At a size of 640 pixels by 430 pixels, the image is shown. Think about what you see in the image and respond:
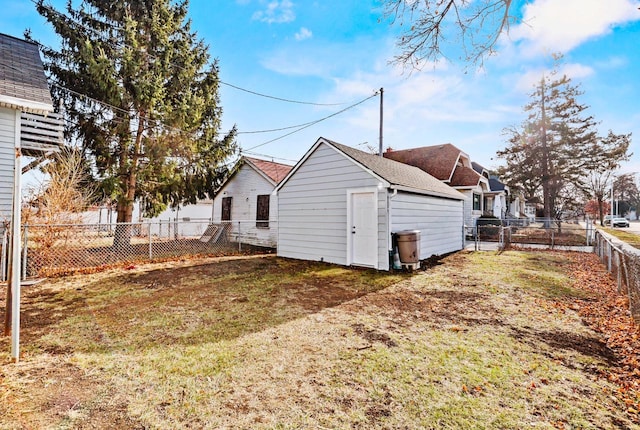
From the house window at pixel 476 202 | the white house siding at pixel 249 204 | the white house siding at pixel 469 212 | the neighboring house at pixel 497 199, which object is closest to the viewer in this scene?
the white house siding at pixel 249 204

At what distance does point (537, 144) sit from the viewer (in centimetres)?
2467

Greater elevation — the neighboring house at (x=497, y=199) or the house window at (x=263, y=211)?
the neighboring house at (x=497, y=199)

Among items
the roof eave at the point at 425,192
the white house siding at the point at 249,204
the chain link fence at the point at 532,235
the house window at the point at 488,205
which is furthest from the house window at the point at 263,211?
the house window at the point at 488,205

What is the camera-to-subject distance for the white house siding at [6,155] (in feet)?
25.0

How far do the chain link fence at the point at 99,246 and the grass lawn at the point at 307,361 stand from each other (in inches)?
64.9

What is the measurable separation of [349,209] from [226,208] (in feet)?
30.8

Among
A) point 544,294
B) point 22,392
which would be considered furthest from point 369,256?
point 22,392

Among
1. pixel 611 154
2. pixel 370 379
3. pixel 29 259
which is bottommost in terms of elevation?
pixel 370 379

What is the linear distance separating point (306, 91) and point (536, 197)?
26.0m

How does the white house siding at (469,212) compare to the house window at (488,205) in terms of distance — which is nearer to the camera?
the white house siding at (469,212)

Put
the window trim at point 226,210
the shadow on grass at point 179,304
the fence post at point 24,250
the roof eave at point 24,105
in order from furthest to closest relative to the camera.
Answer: the window trim at point 226,210
the roof eave at point 24,105
the fence post at point 24,250
the shadow on grass at point 179,304

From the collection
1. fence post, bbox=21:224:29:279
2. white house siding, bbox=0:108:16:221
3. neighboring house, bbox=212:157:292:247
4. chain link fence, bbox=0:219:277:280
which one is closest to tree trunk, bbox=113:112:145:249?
chain link fence, bbox=0:219:277:280

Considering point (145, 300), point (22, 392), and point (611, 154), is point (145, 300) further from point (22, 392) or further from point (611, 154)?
point (611, 154)

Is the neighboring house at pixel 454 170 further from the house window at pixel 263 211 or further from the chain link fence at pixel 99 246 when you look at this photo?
the chain link fence at pixel 99 246
